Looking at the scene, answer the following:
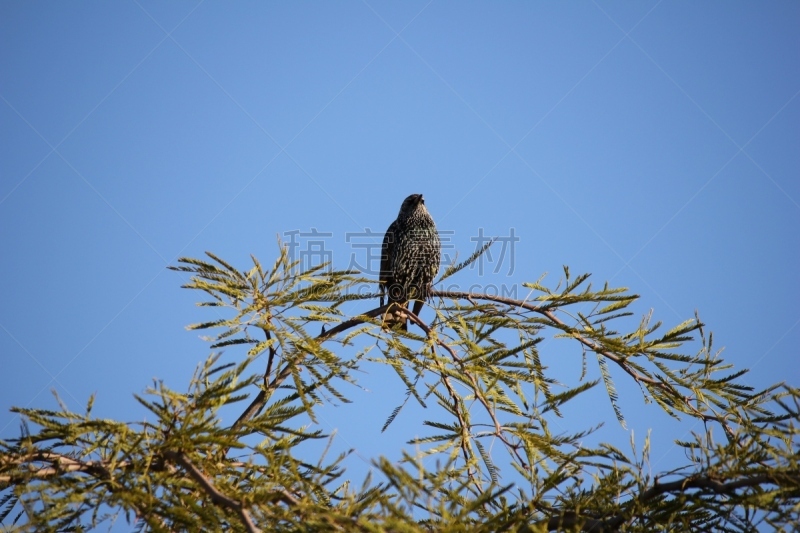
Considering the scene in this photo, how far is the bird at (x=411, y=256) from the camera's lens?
275 inches

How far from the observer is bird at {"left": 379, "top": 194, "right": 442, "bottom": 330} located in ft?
22.9

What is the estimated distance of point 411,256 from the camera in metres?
7.07

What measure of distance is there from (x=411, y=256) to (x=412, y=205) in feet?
2.66

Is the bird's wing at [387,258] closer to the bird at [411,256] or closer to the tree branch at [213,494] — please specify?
the bird at [411,256]

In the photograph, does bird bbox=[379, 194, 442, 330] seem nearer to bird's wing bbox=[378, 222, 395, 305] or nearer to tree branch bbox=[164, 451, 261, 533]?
bird's wing bbox=[378, 222, 395, 305]

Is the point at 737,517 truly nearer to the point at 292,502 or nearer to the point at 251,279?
the point at 292,502

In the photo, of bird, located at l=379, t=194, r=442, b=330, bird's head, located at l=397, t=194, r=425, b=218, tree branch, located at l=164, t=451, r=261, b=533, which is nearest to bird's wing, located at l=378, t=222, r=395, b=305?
bird, located at l=379, t=194, r=442, b=330

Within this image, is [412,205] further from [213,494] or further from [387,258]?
[213,494]

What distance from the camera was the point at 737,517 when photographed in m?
2.64

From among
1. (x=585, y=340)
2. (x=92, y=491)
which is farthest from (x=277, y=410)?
(x=585, y=340)

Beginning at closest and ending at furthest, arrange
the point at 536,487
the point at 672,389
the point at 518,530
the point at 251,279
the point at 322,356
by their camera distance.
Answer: the point at 518,530
the point at 536,487
the point at 322,356
the point at 251,279
the point at 672,389

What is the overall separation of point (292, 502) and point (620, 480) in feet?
5.03

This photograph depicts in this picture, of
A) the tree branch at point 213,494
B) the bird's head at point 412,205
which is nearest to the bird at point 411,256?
the bird's head at point 412,205

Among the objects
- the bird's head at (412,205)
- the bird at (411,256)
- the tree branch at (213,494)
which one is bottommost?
the tree branch at (213,494)
